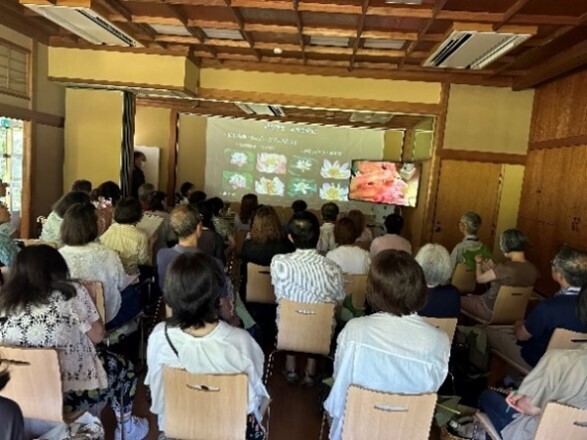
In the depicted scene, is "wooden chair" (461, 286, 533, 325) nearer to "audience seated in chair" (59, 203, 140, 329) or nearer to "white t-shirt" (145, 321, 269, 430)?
"white t-shirt" (145, 321, 269, 430)

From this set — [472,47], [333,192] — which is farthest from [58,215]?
[333,192]

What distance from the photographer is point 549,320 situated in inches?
104

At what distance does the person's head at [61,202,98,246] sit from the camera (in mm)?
2789

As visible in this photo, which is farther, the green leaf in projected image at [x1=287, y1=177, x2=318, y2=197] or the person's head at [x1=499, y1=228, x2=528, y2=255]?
the green leaf in projected image at [x1=287, y1=177, x2=318, y2=197]

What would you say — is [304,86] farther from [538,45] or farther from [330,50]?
[538,45]

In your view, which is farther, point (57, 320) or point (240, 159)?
point (240, 159)

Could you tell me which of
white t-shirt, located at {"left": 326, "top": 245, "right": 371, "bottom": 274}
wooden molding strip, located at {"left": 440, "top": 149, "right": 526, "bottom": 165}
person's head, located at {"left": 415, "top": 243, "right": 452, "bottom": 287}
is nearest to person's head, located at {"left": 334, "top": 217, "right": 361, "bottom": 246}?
white t-shirt, located at {"left": 326, "top": 245, "right": 371, "bottom": 274}

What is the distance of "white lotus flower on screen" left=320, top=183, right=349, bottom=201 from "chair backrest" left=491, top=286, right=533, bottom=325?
20.6ft

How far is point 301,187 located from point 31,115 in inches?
204

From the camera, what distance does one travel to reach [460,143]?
6.88 meters

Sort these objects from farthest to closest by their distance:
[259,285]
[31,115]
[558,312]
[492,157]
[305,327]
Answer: [492,157] < [31,115] < [259,285] < [305,327] < [558,312]

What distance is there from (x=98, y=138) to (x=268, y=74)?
8.02 ft

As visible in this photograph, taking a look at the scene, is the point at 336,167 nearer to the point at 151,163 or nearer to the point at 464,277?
the point at 151,163

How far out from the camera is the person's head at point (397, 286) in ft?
6.64
